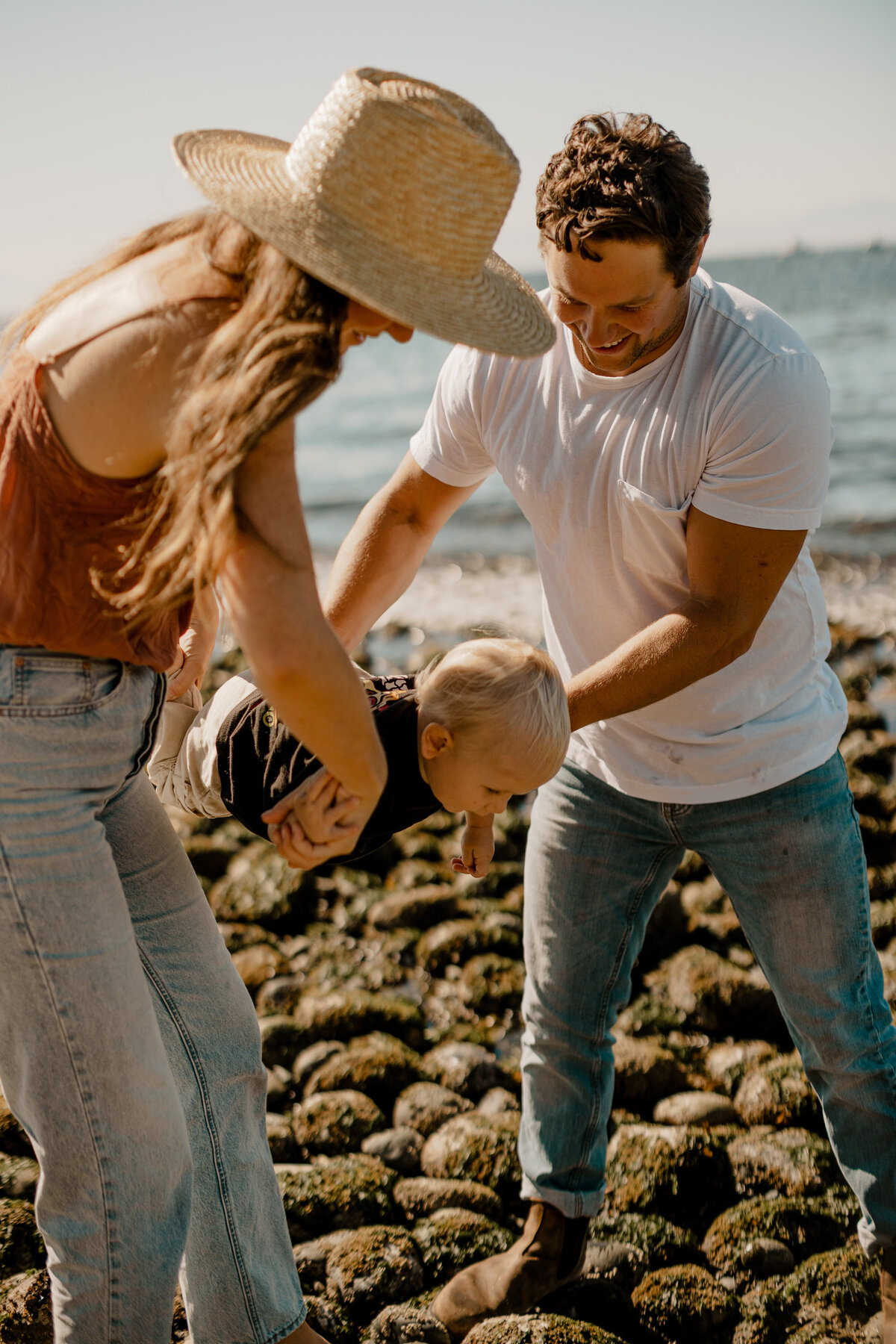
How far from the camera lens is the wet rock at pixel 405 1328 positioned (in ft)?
9.23

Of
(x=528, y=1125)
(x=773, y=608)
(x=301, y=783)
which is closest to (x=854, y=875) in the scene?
(x=773, y=608)

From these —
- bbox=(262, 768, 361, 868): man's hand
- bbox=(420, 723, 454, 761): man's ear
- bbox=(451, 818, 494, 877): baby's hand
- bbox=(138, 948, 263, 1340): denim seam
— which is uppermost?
bbox=(420, 723, 454, 761): man's ear

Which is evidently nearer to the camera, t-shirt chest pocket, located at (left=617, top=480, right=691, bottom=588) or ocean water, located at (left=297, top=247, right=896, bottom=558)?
t-shirt chest pocket, located at (left=617, top=480, right=691, bottom=588)

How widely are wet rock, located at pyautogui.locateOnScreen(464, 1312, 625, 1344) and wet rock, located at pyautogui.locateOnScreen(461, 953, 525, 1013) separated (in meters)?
1.84

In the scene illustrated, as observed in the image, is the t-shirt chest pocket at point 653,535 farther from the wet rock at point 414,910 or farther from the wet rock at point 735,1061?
the wet rock at point 414,910

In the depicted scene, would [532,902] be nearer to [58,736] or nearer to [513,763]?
[513,763]

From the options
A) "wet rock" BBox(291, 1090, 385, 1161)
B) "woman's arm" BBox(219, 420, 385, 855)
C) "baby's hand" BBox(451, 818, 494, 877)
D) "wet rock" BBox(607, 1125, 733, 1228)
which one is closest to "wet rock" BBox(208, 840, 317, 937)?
"wet rock" BBox(291, 1090, 385, 1161)

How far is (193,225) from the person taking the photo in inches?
74.5

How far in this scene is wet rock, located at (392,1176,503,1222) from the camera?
3330 millimetres

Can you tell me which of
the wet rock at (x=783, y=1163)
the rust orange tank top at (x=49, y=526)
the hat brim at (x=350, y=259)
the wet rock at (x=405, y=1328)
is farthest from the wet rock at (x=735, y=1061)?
the rust orange tank top at (x=49, y=526)

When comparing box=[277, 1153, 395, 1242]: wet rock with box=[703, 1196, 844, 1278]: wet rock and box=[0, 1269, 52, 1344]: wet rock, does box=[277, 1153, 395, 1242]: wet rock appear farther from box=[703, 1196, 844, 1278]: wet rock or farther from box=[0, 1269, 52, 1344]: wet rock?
box=[703, 1196, 844, 1278]: wet rock

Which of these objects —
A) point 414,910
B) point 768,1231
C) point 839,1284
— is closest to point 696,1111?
point 768,1231

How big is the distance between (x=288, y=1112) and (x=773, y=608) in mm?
2388

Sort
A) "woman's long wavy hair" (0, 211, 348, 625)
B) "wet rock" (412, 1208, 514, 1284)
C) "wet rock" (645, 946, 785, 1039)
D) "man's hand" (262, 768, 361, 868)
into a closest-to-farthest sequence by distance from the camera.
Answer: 1. "woman's long wavy hair" (0, 211, 348, 625)
2. "man's hand" (262, 768, 361, 868)
3. "wet rock" (412, 1208, 514, 1284)
4. "wet rock" (645, 946, 785, 1039)
